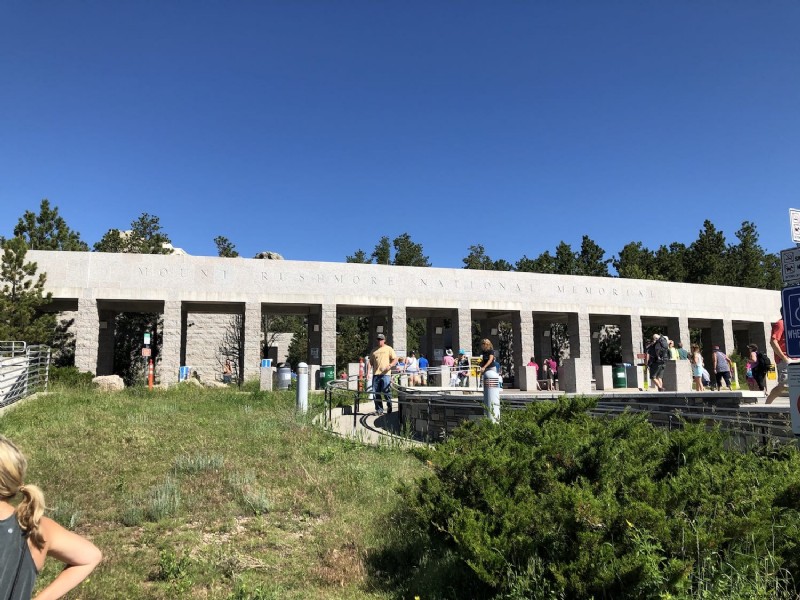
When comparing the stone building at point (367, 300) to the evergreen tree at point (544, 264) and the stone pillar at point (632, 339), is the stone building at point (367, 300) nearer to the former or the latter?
the stone pillar at point (632, 339)

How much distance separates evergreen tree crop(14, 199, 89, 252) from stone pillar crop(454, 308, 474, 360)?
69.8 feet

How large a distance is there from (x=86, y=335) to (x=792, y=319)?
78.7 feet

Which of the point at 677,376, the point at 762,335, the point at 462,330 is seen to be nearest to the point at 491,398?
the point at 677,376

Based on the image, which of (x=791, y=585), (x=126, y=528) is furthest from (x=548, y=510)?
(x=126, y=528)

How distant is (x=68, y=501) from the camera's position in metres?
6.35

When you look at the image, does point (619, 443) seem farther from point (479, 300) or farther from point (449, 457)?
point (479, 300)

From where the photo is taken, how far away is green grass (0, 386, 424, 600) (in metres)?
4.84

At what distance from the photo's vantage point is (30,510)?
229 cm

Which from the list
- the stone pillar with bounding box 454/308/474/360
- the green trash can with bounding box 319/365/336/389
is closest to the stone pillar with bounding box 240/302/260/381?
the green trash can with bounding box 319/365/336/389

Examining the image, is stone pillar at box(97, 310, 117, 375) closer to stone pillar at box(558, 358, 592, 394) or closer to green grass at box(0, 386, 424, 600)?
green grass at box(0, 386, 424, 600)

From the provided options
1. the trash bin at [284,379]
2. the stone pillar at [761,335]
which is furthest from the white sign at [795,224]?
the stone pillar at [761,335]

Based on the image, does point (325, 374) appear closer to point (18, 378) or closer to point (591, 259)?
point (18, 378)

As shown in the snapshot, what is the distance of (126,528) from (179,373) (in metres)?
20.2

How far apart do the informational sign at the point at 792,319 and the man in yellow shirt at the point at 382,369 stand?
8058 millimetres
